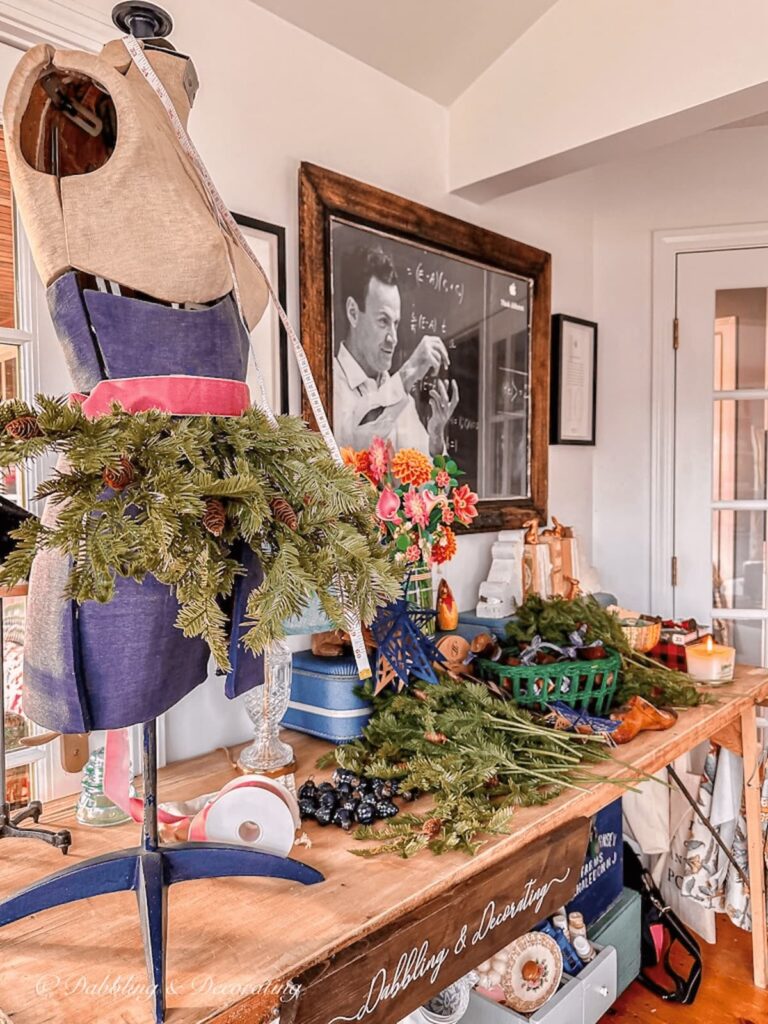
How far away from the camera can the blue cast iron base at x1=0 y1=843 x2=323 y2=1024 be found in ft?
2.60

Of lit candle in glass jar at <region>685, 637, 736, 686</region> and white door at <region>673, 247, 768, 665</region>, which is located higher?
white door at <region>673, 247, 768, 665</region>

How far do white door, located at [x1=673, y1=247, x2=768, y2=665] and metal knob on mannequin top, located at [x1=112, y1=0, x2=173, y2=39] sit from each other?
85.4 inches

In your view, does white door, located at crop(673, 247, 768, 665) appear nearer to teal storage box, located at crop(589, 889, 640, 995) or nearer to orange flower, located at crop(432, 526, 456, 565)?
teal storage box, located at crop(589, 889, 640, 995)

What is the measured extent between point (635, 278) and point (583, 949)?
2022 millimetres

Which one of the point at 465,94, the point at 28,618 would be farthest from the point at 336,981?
the point at 465,94

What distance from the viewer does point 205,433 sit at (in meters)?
0.72

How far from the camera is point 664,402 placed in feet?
8.85

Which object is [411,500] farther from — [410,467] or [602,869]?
[602,869]

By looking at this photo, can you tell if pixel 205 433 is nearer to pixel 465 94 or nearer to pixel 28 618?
pixel 28 618

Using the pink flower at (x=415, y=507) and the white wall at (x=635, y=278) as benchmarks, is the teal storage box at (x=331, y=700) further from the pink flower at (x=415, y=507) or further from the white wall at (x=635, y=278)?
the white wall at (x=635, y=278)

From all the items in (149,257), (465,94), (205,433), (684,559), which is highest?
(465,94)

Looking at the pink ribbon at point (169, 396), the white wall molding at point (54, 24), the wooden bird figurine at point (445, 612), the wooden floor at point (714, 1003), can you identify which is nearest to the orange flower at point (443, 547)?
the wooden bird figurine at point (445, 612)

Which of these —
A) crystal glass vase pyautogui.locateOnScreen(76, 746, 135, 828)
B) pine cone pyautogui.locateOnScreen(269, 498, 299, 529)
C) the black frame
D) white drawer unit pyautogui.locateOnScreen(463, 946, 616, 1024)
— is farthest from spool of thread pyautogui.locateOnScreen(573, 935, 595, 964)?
pine cone pyautogui.locateOnScreen(269, 498, 299, 529)

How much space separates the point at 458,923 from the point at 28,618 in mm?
661
